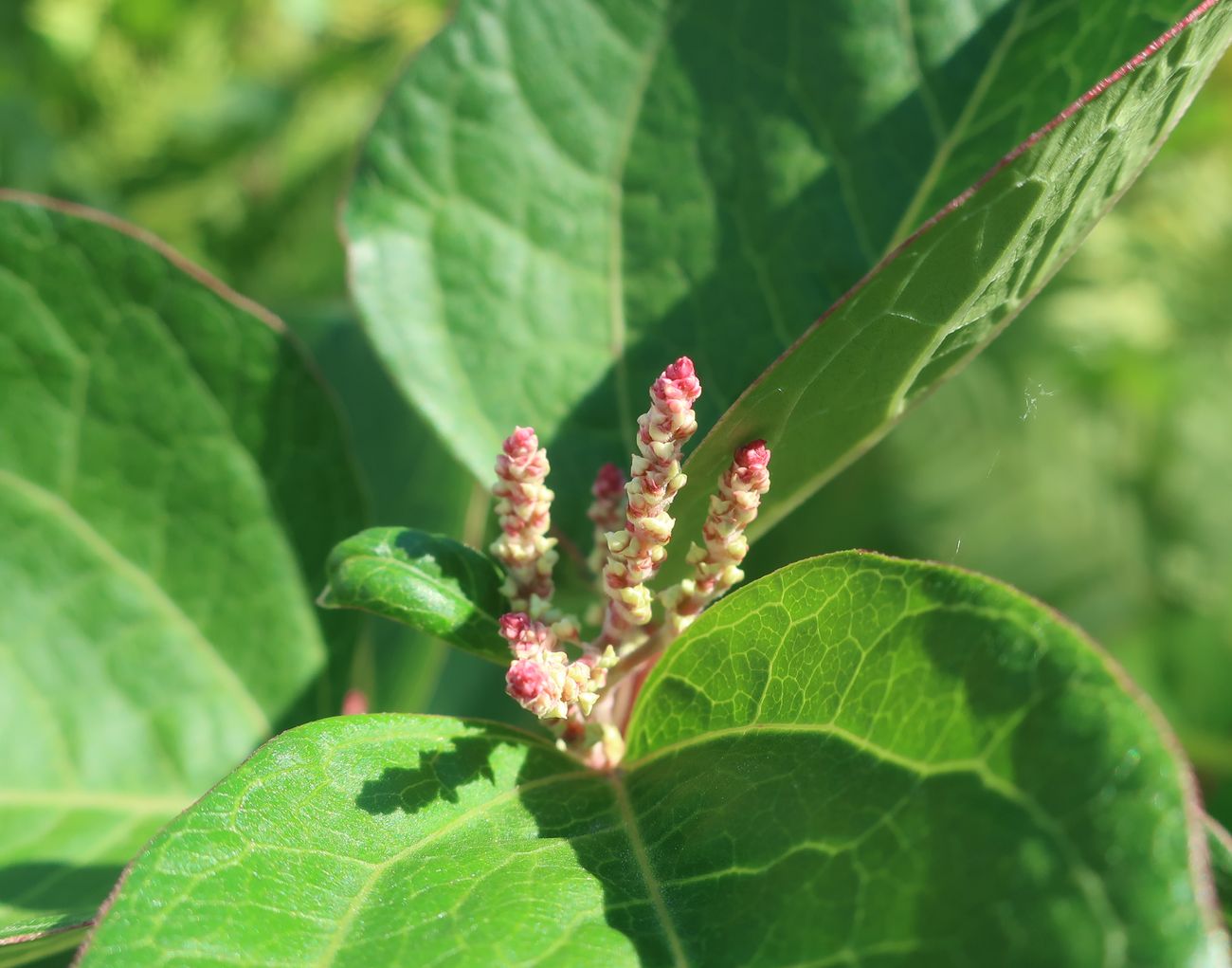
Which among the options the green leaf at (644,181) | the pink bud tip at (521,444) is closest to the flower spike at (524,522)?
the pink bud tip at (521,444)

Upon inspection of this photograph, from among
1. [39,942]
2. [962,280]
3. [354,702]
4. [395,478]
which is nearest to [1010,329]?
[395,478]

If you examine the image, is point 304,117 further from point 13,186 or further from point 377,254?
point 377,254

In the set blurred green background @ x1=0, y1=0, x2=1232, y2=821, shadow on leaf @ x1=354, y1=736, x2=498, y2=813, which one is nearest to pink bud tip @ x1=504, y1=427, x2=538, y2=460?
shadow on leaf @ x1=354, y1=736, x2=498, y2=813

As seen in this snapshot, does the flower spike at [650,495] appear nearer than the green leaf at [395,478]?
Yes

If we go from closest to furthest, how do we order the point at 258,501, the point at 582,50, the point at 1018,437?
the point at 582,50
the point at 258,501
the point at 1018,437

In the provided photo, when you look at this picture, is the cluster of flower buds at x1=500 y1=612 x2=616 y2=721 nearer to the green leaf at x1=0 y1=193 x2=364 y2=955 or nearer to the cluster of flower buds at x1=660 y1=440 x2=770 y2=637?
the cluster of flower buds at x1=660 y1=440 x2=770 y2=637

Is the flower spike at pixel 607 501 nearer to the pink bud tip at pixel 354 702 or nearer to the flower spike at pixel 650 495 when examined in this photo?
the flower spike at pixel 650 495

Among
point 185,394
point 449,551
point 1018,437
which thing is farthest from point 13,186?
point 1018,437
